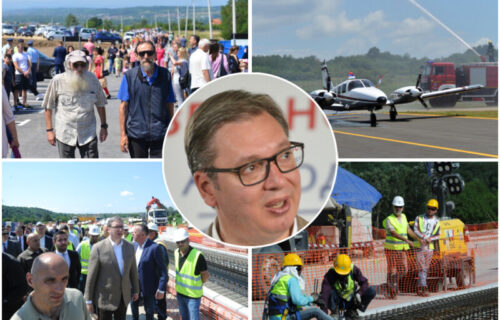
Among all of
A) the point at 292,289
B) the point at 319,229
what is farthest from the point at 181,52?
the point at 292,289

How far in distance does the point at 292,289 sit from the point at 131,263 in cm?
160

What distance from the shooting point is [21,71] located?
13117mm

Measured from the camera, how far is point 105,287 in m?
5.76

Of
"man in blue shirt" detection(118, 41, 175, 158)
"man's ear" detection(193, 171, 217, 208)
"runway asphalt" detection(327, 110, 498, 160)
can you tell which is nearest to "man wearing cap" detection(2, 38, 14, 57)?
"runway asphalt" detection(327, 110, 498, 160)

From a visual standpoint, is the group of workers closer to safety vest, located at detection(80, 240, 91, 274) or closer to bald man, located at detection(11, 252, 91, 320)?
bald man, located at detection(11, 252, 91, 320)

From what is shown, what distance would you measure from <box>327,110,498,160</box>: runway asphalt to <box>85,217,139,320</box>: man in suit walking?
17.3ft

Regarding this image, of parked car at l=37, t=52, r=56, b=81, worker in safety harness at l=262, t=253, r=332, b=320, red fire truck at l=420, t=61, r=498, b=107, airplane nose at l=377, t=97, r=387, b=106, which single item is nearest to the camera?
worker in safety harness at l=262, t=253, r=332, b=320

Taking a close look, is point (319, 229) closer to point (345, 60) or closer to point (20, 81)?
point (20, 81)

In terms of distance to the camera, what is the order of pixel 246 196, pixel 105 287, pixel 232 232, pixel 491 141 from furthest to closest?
pixel 491 141 < pixel 105 287 < pixel 232 232 < pixel 246 196

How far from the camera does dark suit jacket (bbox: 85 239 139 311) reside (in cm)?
573

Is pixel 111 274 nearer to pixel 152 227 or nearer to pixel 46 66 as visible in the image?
pixel 152 227

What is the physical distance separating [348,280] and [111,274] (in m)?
2.14

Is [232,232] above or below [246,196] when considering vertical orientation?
below

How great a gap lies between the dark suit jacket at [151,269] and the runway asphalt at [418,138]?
188 inches
